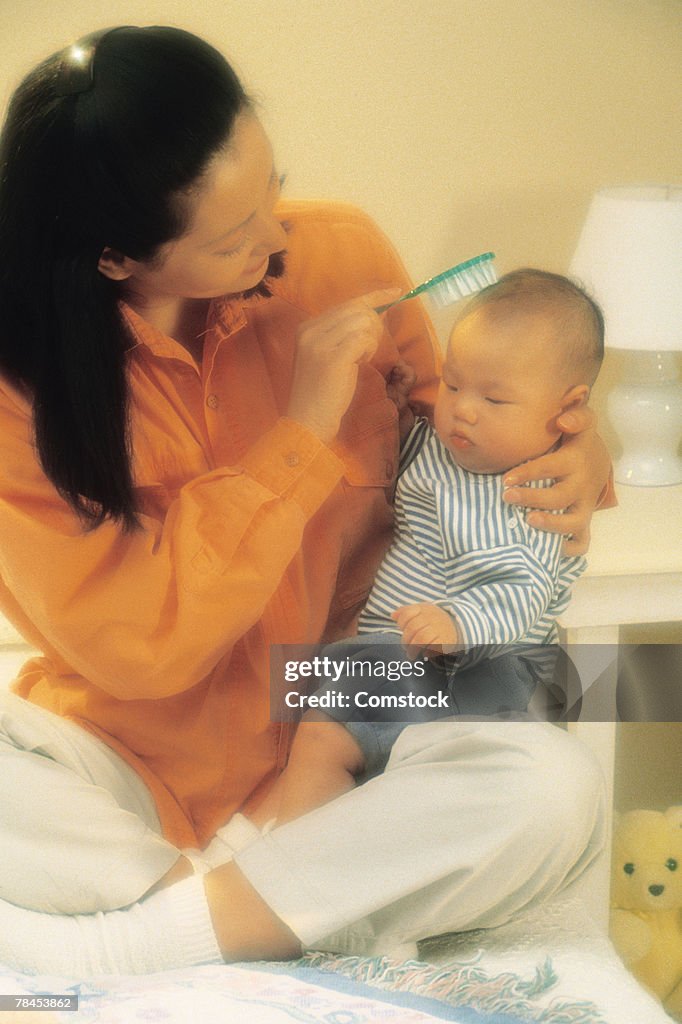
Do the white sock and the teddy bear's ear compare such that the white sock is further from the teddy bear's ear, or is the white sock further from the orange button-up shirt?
the teddy bear's ear

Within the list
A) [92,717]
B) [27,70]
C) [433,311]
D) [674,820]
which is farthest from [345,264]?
[674,820]

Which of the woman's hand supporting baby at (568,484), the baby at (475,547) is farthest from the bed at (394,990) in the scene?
the woman's hand supporting baby at (568,484)

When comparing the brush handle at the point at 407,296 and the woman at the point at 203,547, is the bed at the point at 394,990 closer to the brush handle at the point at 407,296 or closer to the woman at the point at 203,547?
the woman at the point at 203,547

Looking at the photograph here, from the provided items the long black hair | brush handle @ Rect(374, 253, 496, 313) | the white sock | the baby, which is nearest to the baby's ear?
the baby

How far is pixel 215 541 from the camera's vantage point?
60 cm

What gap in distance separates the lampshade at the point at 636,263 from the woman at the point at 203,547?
0.10m

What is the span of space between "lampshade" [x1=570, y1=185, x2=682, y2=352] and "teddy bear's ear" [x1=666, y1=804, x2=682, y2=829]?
0.34 metres

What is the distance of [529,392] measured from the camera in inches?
23.7

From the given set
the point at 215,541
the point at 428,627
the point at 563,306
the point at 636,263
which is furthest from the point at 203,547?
the point at 636,263

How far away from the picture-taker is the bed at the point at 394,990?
22.2 inches

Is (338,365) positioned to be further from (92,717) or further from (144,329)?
(92,717)

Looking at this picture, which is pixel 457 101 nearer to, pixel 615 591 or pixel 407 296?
pixel 407 296

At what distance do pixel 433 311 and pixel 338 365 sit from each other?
80mm

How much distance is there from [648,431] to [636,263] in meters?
0.12
